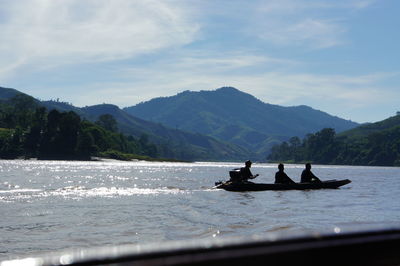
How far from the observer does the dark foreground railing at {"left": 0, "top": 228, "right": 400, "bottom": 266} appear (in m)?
1.90

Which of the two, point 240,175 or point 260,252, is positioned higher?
point 260,252

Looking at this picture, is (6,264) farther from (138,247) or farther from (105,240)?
(105,240)

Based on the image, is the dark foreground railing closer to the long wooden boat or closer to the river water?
the river water

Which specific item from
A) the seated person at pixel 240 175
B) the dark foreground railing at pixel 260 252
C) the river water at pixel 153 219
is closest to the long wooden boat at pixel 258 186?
the seated person at pixel 240 175

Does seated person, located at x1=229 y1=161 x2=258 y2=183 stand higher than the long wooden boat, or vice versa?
seated person, located at x1=229 y1=161 x2=258 y2=183

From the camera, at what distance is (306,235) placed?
A: 2.48 metres

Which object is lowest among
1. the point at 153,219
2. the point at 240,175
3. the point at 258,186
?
the point at 153,219

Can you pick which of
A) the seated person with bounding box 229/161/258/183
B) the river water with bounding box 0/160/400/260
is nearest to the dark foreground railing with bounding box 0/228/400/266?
the river water with bounding box 0/160/400/260

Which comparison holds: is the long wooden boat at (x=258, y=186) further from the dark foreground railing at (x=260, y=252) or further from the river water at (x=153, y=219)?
the dark foreground railing at (x=260, y=252)

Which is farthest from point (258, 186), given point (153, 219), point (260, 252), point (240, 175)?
point (260, 252)

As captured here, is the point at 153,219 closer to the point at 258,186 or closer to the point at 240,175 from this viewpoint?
the point at 240,175

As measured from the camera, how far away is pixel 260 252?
2217 mm

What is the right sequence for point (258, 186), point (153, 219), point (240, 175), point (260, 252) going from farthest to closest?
point (240, 175), point (258, 186), point (153, 219), point (260, 252)

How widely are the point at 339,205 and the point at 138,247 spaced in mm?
32711
